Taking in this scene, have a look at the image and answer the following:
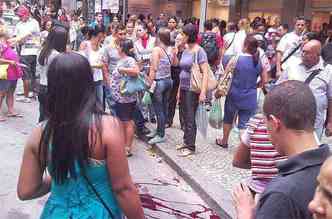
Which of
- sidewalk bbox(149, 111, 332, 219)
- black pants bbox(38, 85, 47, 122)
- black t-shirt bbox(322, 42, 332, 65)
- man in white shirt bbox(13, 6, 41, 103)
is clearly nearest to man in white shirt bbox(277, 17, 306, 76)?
black t-shirt bbox(322, 42, 332, 65)

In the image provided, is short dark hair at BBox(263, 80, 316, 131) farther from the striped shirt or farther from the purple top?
the purple top

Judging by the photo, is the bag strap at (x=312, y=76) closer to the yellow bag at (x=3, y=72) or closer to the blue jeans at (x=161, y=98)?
the blue jeans at (x=161, y=98)

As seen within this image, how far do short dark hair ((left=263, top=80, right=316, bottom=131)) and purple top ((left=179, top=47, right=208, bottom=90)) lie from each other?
4.54 meters

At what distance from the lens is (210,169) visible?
21.0ft

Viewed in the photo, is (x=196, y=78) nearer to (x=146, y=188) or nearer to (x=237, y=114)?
(x=237, y=114)

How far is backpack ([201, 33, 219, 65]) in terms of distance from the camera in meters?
9.50

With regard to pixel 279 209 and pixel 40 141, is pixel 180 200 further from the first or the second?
pixel 279 209

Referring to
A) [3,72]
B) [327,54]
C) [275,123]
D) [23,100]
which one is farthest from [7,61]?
[275,123]

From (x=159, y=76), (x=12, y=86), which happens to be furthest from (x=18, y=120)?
(x=159, y=76)

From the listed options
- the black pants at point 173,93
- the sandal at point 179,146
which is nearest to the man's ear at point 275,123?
the sandal at point 179,146

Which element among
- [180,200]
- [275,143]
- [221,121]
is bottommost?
[180,200]

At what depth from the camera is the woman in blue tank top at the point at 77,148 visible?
2301 mm

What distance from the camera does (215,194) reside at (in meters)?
5.51

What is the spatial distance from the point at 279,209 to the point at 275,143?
0.38 meters
